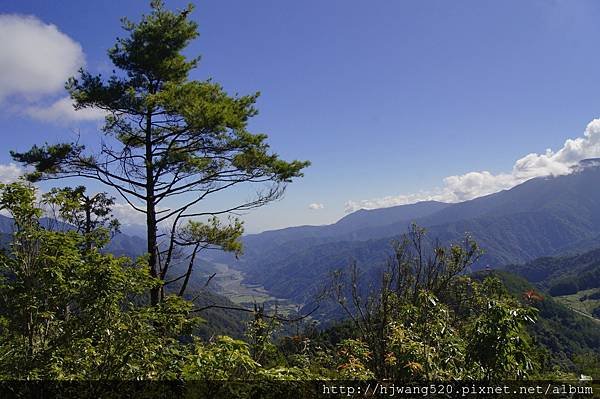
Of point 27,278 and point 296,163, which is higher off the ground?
point 296,163

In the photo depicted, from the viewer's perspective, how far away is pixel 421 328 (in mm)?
7238

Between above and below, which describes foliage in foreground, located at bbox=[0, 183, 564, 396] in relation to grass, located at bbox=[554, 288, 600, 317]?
above

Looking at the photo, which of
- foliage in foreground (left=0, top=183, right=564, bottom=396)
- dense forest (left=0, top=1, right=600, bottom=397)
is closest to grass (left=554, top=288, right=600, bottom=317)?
dense forest (left=0, top=1, right=600, bottom=397)

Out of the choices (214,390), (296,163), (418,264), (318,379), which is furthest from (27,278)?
(418,264)

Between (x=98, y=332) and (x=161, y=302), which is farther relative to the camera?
(x=161, y=302)

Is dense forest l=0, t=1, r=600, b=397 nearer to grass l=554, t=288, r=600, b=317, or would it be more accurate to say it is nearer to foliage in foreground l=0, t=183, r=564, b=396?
foliage in foreground l=0, t=183, r=564, b=396

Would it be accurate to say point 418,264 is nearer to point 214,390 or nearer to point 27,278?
point 214,390

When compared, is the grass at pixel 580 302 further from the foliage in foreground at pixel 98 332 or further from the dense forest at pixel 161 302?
the foliage in foreground at pixel 98 332

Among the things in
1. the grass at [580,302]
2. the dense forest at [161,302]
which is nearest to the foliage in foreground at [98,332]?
the dense forest at [161,302]

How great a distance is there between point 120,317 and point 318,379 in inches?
105

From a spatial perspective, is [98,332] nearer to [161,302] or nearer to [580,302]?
[161,302]

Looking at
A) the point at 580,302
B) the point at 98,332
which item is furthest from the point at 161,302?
the point at 580,302

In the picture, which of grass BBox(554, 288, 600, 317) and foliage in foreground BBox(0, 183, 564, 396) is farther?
grass BBox(554, 288, 600, 317)

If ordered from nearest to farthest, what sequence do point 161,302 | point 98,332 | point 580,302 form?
1. point 98,332
2. point 161,302
3. point 580,302
